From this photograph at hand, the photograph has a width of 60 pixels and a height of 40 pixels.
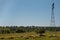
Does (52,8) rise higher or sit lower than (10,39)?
higher

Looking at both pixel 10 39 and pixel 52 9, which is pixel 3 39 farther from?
pixel 52 9

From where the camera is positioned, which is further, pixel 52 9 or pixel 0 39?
pixel 52 9

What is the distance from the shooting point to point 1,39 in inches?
1448

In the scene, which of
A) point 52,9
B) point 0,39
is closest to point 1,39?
point 0,39

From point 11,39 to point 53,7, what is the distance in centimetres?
1286

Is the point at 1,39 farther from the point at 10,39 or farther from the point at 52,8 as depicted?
the point at 52,8

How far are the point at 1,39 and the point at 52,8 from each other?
1445 cm

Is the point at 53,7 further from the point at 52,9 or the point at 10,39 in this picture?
the point at 10,39

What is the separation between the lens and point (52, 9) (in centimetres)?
4109

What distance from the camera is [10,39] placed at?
1475 inches

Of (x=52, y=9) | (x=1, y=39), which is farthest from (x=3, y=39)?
(x=52, y=9)

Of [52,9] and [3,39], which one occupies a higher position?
[52,9]

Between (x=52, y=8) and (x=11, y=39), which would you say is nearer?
(x=11, y=39)

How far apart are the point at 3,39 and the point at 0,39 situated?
72cm
